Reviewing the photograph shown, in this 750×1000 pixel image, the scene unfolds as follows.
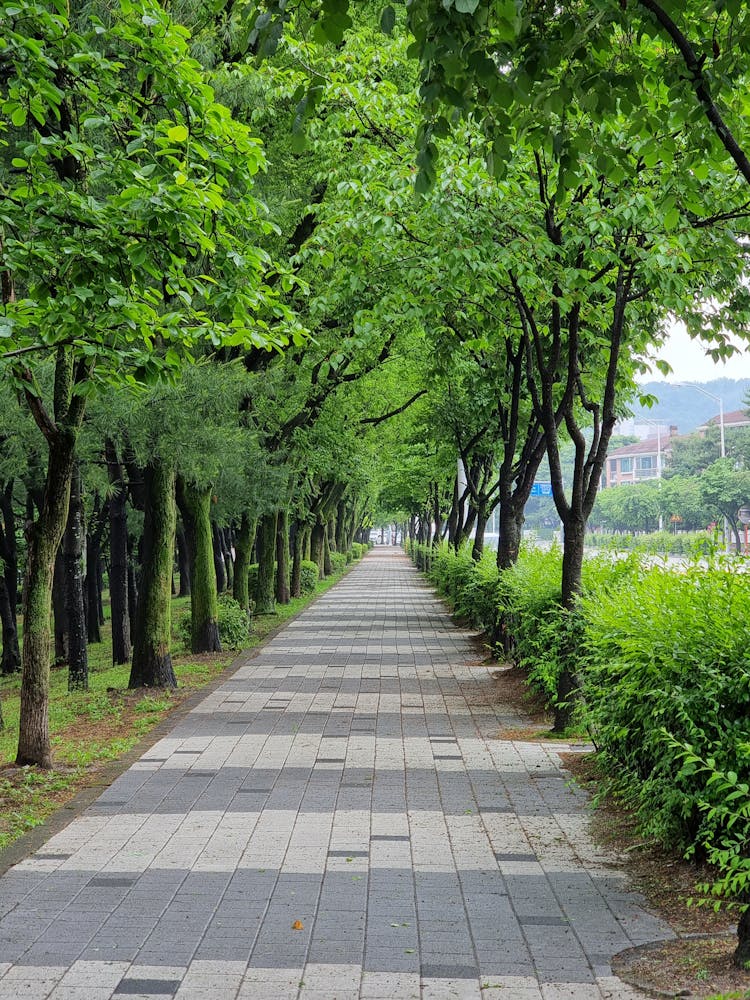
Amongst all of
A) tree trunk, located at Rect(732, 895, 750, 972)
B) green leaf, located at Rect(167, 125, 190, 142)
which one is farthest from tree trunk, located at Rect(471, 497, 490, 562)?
tree trunk, located at Rect(732, 895, 750, 972)

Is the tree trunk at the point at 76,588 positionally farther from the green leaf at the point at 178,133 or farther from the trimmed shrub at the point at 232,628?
the green leaf at the point at 178,133

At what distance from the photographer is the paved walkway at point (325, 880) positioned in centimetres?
433

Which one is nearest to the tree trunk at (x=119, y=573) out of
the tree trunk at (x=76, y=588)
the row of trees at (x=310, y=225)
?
the row of trees at (x=310, y=225)

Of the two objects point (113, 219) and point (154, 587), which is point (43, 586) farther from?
point (154, 587)

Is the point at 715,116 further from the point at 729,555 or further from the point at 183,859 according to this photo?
the point at 183,859

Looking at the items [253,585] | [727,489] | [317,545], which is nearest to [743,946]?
[253,585]

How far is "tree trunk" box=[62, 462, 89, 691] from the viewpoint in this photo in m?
14.2

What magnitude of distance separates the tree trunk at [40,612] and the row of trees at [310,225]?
0.8 inches

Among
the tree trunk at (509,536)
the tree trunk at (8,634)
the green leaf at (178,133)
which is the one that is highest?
the green leaf at (178,133)

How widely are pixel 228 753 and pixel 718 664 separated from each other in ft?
17.1

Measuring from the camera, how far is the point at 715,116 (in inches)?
173

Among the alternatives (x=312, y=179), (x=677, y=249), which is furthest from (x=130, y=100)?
(x=312, y=179)

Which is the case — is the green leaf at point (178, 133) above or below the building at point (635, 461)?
below

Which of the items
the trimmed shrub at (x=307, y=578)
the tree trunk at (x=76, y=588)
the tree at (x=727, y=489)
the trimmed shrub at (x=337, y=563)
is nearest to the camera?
the tree trunk at (x=76, y=588)
